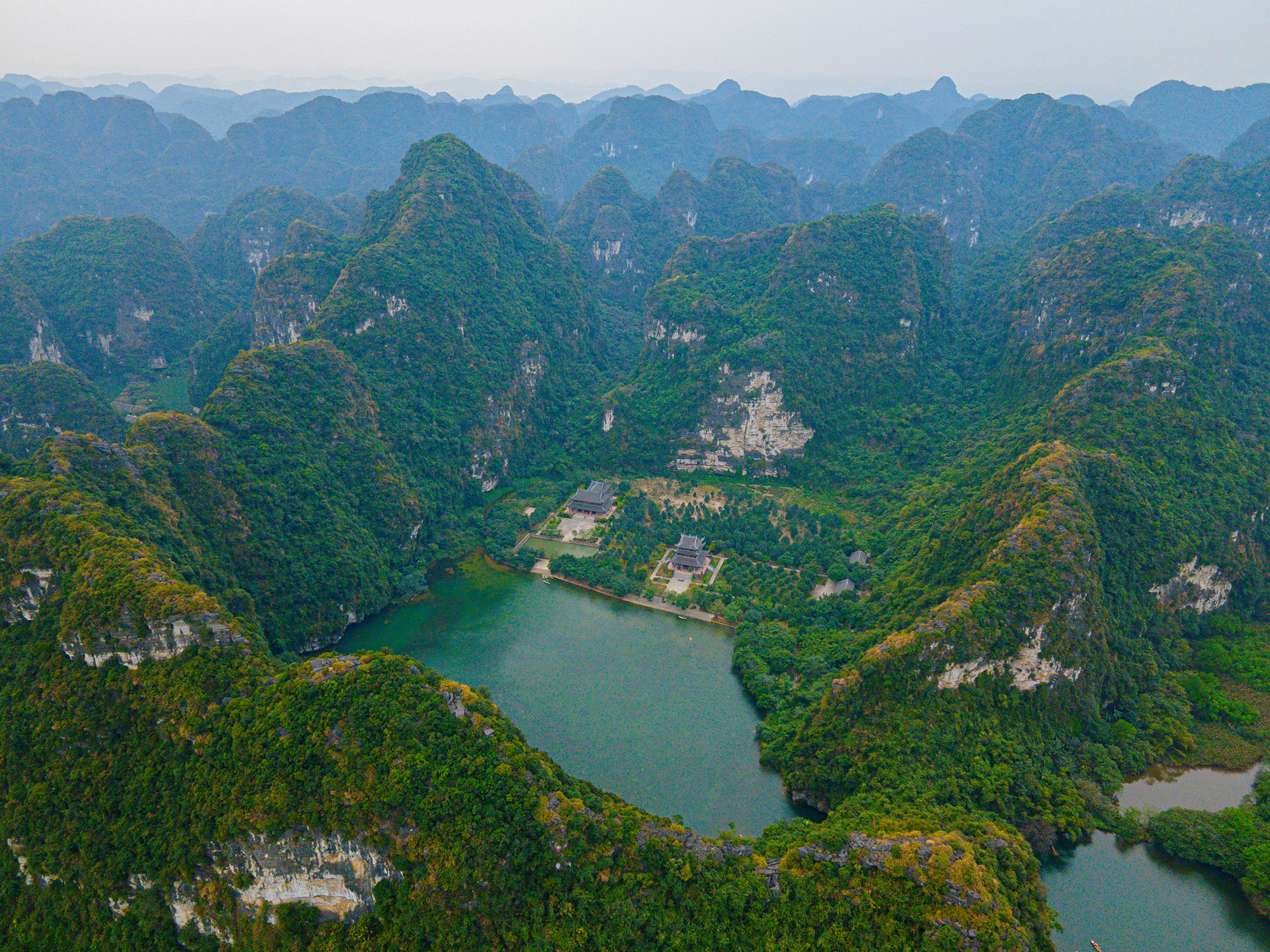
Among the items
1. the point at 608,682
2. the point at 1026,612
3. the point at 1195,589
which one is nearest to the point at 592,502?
the point at 608,682

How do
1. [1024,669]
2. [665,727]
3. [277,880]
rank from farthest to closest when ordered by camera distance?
[665,727] < [1024,669] < [277,880]

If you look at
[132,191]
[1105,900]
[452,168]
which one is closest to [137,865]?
[1105,900]

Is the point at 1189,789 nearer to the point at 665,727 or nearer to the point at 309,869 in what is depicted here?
the point at 665,727

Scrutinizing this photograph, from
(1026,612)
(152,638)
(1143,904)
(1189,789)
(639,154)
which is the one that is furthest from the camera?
(639,154)

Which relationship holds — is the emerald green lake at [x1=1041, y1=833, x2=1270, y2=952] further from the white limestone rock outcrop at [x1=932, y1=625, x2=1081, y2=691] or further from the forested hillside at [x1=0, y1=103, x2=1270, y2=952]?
the white limestone rock outcrop at [x1=932, y1=625, x2=1081, y2=691]

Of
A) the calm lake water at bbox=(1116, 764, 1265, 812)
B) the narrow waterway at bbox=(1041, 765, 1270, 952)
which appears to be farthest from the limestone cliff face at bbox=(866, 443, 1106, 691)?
the narrow waterway at bbox=(1041, 765, 1270, 952)

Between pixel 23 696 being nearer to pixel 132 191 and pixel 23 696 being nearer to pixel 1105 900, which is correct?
pixel 1105 900

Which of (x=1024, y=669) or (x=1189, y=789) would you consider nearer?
(x=1189, y=789)

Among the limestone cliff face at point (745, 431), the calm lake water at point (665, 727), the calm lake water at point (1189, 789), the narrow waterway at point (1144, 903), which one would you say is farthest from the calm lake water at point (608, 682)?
the limestone cliff face at point (745, 431)
